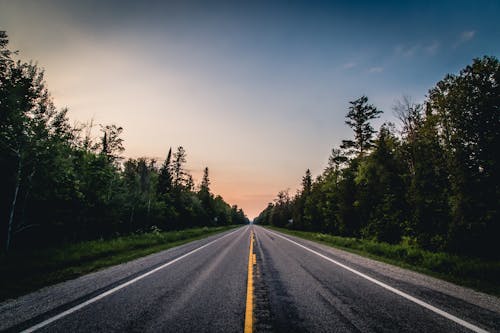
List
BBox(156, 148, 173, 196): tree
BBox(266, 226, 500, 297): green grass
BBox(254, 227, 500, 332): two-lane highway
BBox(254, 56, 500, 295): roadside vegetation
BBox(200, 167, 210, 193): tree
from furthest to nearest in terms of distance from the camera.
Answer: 1. BBox(200, 167, 210, 193): tree
2. BBox(156, 148, 173, 196): tree
3. BBox(254, 56, 500, 295): roadside vegetation
4. BBox(266, 226, 500, 297): green grass
5. BBox(254, 227, 500, 332): two-lane highway

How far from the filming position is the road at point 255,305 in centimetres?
343

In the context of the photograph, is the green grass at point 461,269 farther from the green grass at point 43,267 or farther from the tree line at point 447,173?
the green grass at point 43,267

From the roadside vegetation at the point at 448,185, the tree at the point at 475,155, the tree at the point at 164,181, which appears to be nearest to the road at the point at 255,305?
the roadside vegetation at the point at 448,185

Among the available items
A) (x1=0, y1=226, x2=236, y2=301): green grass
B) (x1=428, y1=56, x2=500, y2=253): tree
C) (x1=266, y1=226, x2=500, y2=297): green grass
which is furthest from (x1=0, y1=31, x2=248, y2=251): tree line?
(x1=428, y1=56, x2=500, y2=253): tree

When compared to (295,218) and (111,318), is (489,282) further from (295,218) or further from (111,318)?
(295,218)

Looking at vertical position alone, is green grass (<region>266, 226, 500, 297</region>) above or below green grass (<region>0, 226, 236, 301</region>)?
above

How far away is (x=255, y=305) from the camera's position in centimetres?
430

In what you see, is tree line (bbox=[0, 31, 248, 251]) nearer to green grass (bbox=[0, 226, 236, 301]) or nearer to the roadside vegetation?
green grass (bbox=[0, 226, 236, 301])

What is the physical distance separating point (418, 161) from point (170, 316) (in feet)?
55.8

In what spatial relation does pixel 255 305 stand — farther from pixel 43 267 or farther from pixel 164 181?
pixel 164 181

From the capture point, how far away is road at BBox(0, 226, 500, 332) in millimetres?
3434

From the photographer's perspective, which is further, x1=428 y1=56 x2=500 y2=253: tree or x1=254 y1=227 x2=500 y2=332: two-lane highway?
x1=428 y1=56 x2=500 y2=253: tree

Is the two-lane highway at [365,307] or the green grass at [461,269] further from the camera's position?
the green grass at [461,269]

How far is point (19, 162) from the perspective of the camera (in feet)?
31.4
